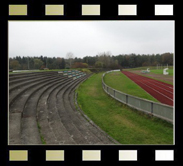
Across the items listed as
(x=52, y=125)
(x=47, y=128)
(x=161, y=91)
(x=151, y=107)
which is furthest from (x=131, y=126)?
(x=161, y=91)

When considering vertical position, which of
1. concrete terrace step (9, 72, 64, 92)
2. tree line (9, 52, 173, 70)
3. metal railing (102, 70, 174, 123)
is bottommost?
metal railing (102, 70, 174, 123)

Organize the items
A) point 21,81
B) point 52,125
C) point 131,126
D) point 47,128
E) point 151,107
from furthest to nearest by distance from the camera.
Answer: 1. point 21,81
2. point 151,107
3. point 131,126
4. point 52,125
5. point 47,128

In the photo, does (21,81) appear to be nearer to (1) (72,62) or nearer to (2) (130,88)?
(1) (72,62)

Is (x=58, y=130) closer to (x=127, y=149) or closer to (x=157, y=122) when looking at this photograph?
(x=127, y=149)

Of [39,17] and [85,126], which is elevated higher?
[39,17]

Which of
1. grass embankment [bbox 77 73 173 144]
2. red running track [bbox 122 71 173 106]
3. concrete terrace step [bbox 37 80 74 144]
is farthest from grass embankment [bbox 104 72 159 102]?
concrete terrace step [bbox 37 80 74 144]

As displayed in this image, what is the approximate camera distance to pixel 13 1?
9.19ft

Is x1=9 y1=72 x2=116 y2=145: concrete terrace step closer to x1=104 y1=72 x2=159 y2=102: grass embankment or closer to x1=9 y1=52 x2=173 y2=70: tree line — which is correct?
x1=9 y1=52 x2=173 y2=70: tree line

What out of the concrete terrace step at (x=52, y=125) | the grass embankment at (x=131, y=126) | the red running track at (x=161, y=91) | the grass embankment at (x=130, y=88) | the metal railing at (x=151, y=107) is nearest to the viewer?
the concrete terrace step at (x=52, y=125)

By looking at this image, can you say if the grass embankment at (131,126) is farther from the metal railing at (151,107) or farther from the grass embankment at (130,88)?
the grass embankment at (130,88)

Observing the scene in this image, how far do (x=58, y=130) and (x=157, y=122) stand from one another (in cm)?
455

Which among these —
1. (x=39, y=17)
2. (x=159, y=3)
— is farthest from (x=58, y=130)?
(x=159, y=3)

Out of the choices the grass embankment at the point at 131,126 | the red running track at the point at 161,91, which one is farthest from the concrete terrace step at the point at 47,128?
the red running track at the point at 161,91

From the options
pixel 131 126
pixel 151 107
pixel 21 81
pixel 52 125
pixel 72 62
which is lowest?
pixel 131 126
